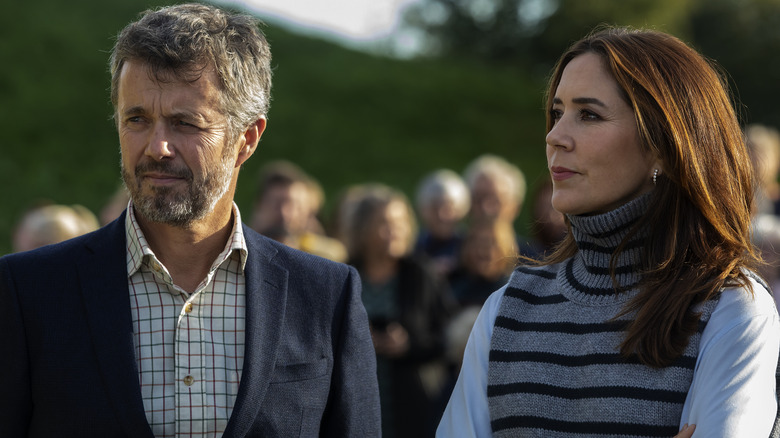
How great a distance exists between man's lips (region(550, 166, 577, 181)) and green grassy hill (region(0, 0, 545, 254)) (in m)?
11.6

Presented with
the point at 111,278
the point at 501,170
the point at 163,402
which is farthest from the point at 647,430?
the point at 501,170

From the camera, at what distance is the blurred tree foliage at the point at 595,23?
3547cm

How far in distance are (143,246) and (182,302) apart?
0.71 feet

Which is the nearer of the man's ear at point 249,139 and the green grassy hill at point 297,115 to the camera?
the man's ear at point 249,139

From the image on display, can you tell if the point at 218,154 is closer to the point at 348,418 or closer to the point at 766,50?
the point at 348,418

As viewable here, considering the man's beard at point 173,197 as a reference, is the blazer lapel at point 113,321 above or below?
below

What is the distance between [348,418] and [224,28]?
1364mm

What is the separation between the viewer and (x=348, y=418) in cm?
305

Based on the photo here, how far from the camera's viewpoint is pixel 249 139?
3.20m

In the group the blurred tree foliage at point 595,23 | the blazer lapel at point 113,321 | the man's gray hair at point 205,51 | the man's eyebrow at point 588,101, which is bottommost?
the blazer lapel at point 113,321

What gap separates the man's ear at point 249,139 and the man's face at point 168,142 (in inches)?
7.5

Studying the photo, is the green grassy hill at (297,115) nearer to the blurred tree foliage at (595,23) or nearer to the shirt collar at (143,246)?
A: the blurred tree foliage at (595,23)

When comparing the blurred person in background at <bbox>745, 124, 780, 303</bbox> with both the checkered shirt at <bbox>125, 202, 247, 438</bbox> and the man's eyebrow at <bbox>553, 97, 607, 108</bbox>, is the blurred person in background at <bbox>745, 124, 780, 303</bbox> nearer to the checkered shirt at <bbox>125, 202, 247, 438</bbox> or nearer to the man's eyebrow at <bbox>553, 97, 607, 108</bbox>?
the man's eyebrow at <bbox>553, 97, 607, 108</bbox>

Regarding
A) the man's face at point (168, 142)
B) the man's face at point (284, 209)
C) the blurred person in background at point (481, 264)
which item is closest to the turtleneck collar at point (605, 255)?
the man's face at point (168, 142)
